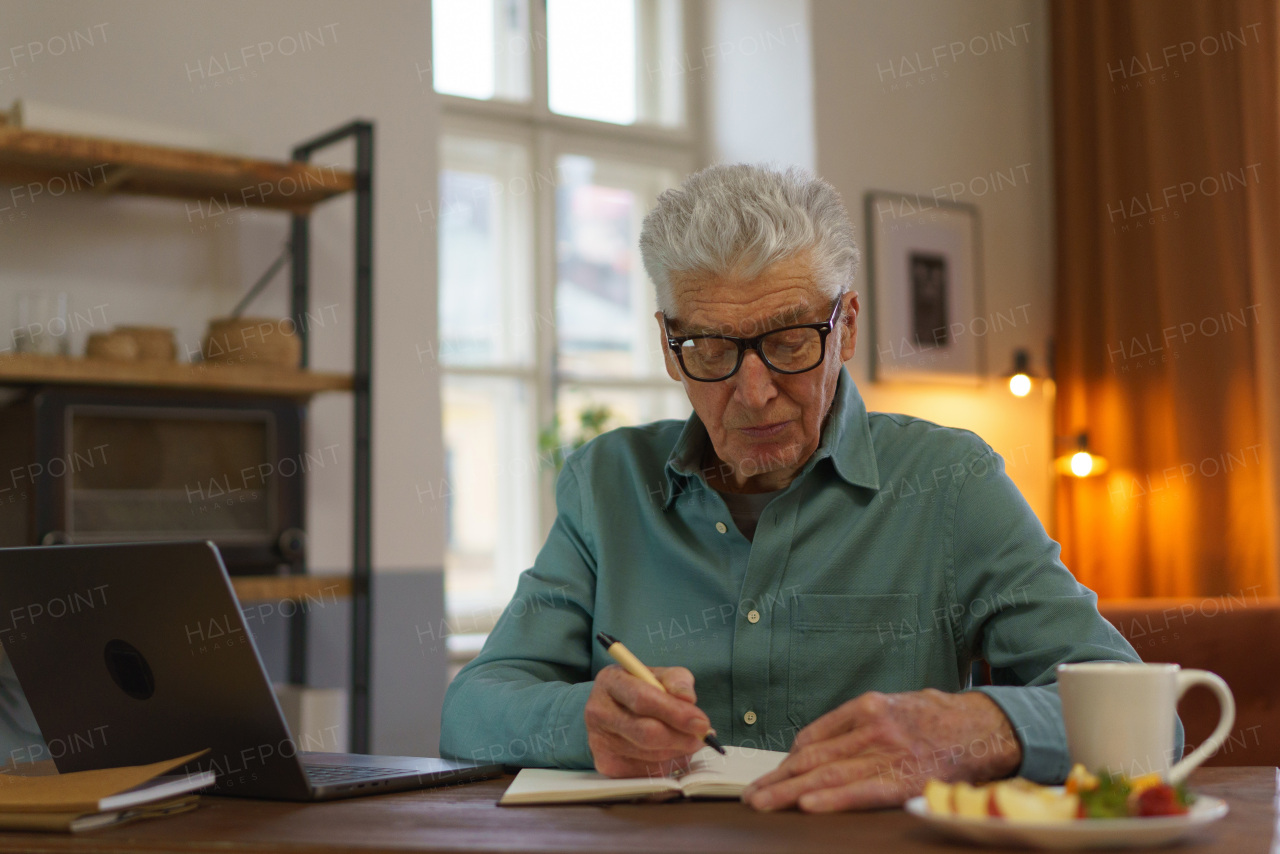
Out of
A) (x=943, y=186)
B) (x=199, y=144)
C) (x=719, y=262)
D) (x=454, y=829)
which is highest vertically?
(x=943, y=186)

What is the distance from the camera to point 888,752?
35.9 inches

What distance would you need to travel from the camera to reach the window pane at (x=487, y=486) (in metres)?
3.78

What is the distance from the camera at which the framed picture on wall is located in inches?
157

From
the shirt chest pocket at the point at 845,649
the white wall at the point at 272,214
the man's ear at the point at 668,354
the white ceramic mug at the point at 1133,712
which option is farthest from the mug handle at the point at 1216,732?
the white wall at the point at 272,214

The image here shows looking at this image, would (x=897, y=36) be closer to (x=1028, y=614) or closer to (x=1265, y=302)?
(x=1265, y=302)

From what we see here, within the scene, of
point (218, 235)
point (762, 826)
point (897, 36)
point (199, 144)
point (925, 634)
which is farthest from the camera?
point (897, 36)

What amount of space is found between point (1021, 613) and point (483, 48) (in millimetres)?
3177

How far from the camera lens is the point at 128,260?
268cm

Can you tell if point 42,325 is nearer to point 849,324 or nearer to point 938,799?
point 849,324

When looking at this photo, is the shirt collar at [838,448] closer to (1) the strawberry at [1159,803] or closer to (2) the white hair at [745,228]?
(2) the white hair at [745,228]

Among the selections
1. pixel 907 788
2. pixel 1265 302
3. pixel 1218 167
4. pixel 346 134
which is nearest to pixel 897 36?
pixel 1218 167

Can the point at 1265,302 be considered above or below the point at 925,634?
above

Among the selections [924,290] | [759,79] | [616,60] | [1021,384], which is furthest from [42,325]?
[1021,384]

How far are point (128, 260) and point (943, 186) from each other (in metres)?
2.76
